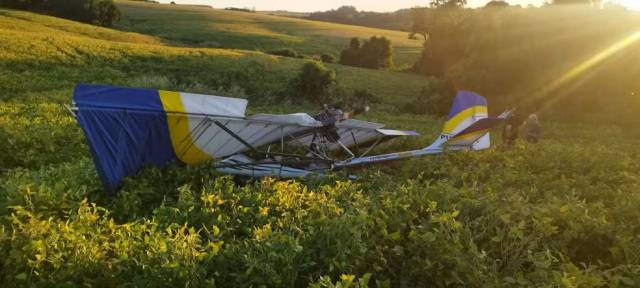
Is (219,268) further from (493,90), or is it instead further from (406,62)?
(406,62)

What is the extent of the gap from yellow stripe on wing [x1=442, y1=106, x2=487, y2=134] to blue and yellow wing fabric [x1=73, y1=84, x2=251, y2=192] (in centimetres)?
626

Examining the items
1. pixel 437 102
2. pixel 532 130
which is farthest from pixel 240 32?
pixel 532 130

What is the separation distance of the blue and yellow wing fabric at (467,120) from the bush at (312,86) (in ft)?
87.1

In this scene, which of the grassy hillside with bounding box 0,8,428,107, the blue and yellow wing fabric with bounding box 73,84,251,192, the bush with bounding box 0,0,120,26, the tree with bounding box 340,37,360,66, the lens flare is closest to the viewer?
the blue and yellow wing fabric with bounding box 73,84,251,192

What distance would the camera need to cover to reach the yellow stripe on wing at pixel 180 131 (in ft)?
30.3

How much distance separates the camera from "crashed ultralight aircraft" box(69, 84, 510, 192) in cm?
845

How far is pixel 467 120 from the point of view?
13234 millimetres

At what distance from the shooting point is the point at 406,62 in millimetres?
83188

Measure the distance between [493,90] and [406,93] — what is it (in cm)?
1452

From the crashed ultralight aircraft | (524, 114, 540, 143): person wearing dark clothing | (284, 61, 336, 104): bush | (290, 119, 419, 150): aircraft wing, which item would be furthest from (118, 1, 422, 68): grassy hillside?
the crashed ultralight aircraft

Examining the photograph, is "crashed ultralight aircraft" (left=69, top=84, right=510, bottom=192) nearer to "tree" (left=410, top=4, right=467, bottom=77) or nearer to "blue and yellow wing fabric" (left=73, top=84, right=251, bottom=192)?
"blue and yellow wing fabric" (left=73, top=84, right=251, bottom=192)

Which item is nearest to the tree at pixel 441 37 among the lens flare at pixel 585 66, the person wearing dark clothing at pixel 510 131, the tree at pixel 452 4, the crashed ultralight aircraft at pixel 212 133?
the tree at pixel 452 4

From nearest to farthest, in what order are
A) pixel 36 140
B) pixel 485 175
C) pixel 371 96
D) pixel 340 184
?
pixel 340 184, pixel 485 175, pixel 36 140, pixel 371 96

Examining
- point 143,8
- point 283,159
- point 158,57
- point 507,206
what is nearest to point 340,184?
point 507,206
